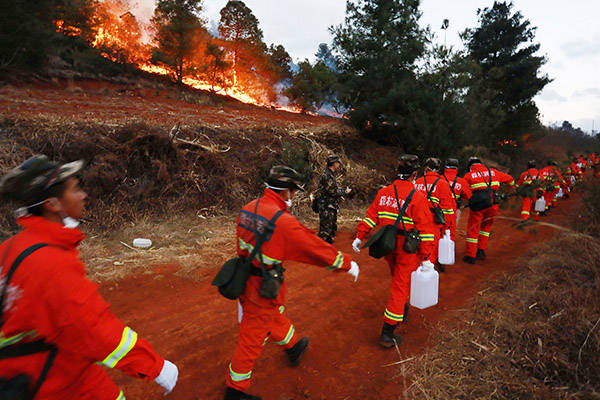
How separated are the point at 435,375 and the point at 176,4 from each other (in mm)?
25601

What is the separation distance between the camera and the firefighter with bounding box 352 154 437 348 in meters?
3.75

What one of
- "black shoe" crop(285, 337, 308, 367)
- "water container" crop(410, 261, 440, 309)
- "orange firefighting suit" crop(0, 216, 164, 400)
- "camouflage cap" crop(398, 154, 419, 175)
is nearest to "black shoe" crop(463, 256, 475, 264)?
"water container" crop(410, 261, 440, 309)

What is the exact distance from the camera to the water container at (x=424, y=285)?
3871 millimetres

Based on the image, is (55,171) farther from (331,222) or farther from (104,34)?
(104,34)

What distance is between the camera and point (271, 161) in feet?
35.1

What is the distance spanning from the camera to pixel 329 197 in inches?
290

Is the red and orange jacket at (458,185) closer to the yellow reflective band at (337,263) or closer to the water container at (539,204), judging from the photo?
the yellow reflective band at (337,263)

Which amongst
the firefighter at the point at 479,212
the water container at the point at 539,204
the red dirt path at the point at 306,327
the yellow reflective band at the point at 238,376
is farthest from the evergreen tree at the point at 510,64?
the yellow reflective band at the point at 238,376

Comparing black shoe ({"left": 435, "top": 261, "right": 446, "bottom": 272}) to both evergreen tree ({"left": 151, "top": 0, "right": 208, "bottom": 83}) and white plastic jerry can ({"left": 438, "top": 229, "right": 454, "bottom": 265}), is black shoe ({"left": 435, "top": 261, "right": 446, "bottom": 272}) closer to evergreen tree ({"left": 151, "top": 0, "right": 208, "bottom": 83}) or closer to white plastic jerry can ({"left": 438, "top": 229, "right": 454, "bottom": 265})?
white plastic jerry can ({"left": 438, "top": 229, "right": 454, "bottom": 265})

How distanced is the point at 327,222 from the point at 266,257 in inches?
193

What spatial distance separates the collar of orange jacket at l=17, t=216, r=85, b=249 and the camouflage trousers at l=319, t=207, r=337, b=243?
6023mm

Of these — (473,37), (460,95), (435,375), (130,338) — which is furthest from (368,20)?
(130,338)

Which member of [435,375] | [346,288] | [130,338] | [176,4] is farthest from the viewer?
[176,4]

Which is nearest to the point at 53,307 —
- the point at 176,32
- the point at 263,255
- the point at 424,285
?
the point at 263,255
